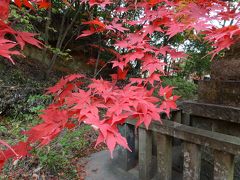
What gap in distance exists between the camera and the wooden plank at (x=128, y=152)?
2.58m

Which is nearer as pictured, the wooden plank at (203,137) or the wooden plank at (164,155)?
the wooden plank at (203,137)

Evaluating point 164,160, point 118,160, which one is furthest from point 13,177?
point 164,160

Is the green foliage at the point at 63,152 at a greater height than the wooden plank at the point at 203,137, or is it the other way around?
the wooden plank at the point at 203,137

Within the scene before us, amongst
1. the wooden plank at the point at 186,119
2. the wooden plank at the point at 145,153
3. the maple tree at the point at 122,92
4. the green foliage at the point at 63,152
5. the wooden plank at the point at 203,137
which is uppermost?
the maple tree at the point at 122,92

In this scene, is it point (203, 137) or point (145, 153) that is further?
point (145, 153)

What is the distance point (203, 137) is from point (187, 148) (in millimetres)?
206

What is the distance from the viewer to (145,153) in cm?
233

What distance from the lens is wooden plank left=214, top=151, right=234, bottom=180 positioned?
5.73 feet

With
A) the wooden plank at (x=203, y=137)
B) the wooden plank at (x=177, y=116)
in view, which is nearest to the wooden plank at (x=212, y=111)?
the wooden plank at (x=177, y=116)

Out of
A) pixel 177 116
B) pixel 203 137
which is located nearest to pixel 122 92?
pixel 203 137

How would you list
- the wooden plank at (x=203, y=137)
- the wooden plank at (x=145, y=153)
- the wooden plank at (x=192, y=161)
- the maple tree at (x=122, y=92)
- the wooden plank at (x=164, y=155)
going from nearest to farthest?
the maple tree at (x=122, y=92) < the wooden plank at (x=203, y=137) < the wooden plank at (x=192, y=161) < the wooden plank at (x=164, y=155) < the wooden plank at (x=145, y=153)

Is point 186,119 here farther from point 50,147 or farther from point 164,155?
point 50,147

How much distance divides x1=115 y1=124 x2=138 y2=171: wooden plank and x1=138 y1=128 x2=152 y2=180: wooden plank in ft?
0.82

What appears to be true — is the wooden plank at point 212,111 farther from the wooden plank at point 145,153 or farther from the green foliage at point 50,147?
the green foliage at point 50,147
